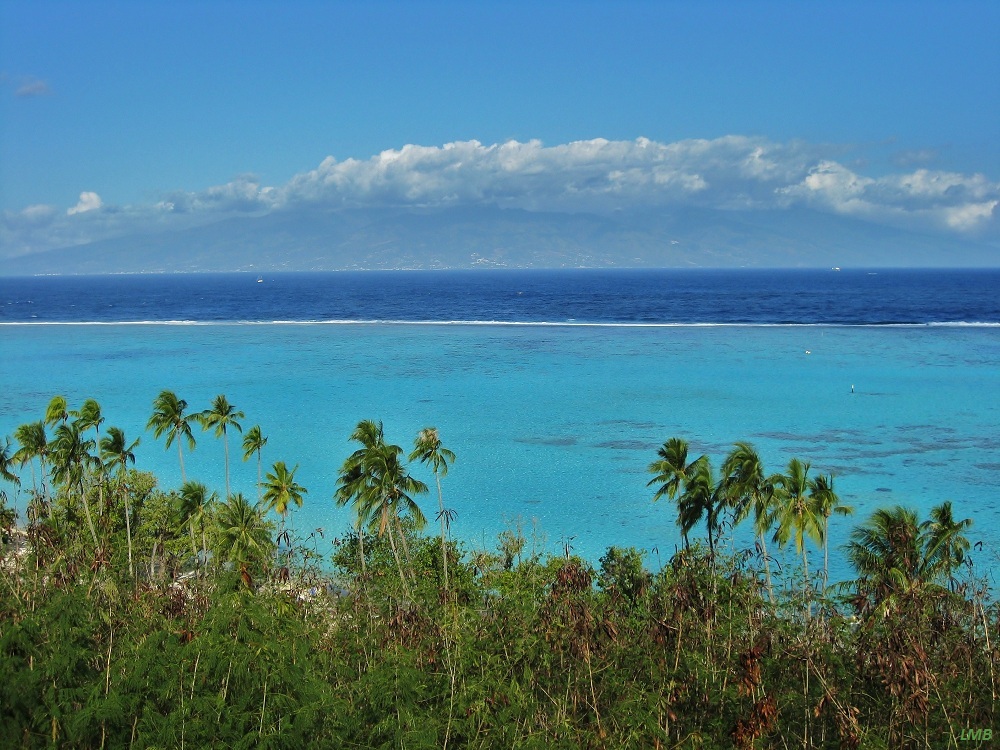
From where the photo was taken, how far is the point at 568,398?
175 feet

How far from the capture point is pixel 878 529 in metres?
19.2

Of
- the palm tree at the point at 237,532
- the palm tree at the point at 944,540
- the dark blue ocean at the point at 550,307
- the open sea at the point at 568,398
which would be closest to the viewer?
the palm tree at the point at 944,540

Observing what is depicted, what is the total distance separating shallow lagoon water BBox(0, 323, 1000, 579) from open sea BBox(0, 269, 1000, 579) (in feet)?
Result: 0.59

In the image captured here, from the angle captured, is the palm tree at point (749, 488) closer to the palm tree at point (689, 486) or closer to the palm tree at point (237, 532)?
the palm tree at point (689, 486)

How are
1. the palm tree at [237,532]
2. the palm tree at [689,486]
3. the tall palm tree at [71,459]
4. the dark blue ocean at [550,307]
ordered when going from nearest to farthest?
the palm tree at [237,532], the palm tree at [689,486], the tall palm tree at [71,459], the dark blue ocean at [550,307]

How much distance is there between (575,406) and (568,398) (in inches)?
95.2

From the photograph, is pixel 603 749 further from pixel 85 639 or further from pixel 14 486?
pixel 14 486

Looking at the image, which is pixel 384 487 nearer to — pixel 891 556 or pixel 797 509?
pixel 797 509

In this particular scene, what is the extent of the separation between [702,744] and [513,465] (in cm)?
3011

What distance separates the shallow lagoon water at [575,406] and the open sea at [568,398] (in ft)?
0.59

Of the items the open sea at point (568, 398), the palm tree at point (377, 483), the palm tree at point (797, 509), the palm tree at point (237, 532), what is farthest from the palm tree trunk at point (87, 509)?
the palm tree at point (797, 509)

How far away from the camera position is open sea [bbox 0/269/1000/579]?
111ft

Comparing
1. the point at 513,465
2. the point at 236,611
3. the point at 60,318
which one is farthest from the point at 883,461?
the point at 60,318

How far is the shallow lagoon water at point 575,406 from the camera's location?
111 ft
